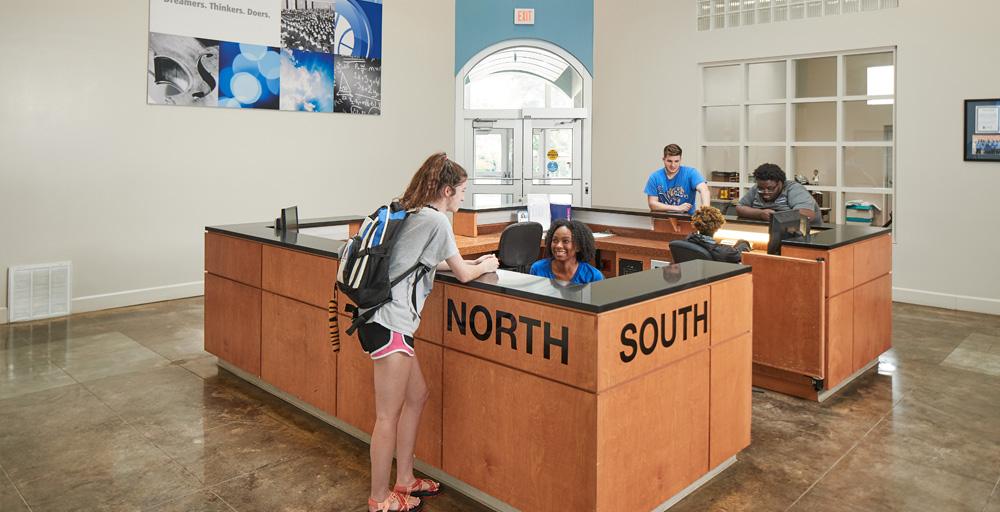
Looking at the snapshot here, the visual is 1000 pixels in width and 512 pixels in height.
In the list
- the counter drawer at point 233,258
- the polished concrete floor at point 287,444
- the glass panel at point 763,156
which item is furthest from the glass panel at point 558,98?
the counter drawer at point 233,258

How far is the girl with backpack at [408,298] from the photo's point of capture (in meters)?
2.61

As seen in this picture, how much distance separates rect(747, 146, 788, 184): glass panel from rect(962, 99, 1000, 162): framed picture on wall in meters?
1.77

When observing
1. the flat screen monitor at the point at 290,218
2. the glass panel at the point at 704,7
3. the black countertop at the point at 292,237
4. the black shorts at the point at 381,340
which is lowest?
the black shorts at the point at 381,340

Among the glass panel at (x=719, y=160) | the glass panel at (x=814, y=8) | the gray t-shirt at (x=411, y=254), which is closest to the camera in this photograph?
the gray t-shirt at (x=411, y=254)

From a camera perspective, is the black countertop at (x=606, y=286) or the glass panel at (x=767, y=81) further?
the glass panel at (x=767, y=81)

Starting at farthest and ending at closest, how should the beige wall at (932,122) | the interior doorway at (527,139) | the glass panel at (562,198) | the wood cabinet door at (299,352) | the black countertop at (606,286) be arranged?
the glass panel at (562,198)
the interior doorway at (527,139)
the beige wall at (932,122)
the wood cabinet door at (299,352)
the black countertop at (606,286)

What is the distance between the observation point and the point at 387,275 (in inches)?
101

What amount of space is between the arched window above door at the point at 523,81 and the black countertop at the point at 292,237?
537 centimetres

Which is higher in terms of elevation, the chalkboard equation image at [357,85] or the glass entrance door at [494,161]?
the chalkboard equation image at [357,85]

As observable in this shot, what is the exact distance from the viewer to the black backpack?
2547mm

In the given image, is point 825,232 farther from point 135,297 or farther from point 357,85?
point 135,297

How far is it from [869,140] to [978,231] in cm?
137

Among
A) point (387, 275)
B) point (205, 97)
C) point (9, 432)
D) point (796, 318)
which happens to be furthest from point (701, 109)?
point (9, 432)

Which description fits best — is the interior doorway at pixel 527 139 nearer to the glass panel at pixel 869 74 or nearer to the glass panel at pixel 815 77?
the glass panel at pixel 815 77
